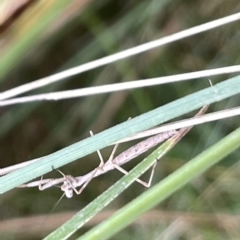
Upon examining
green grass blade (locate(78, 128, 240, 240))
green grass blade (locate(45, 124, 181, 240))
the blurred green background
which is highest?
the blurred green background

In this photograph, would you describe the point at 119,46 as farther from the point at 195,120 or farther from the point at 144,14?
the point at 195,120

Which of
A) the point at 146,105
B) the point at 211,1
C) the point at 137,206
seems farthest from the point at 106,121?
the point at 137,206

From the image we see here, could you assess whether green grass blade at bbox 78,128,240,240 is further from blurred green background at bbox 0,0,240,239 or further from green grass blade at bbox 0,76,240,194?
blurred green background at bbox 0,0,240,239

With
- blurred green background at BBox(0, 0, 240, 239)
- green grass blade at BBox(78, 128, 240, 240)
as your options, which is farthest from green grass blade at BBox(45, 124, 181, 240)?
blurred green background at BBox(0, 0, 240, 239)

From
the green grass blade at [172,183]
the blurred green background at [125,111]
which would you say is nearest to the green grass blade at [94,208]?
the green grass blade at [172,183]

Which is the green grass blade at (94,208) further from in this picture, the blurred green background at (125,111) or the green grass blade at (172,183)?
the blurred green background at (125,111)

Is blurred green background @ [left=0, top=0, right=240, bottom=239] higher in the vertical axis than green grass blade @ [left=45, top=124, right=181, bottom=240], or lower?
higher

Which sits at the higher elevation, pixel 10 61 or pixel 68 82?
pixel 68 82

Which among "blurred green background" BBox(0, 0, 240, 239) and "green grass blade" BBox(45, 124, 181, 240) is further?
"blurred green background" BBox(0, 0, 240, 239)
